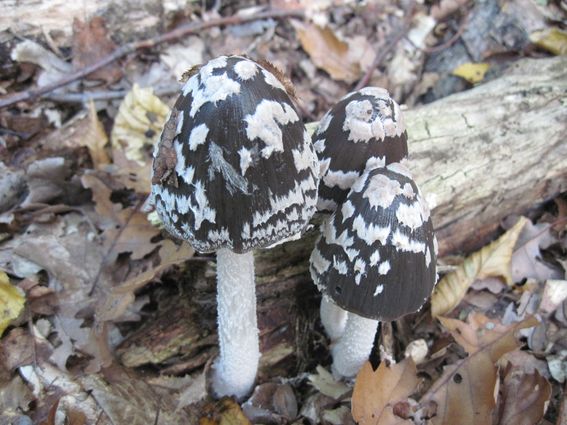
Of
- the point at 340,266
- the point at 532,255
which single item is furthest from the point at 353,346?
the point at 532,255

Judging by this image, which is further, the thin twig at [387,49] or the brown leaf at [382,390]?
the thin twig at [387,49]

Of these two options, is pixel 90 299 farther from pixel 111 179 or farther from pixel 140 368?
pixel 111 179

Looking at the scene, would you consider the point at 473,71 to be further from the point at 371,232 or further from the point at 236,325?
the point at 236,325

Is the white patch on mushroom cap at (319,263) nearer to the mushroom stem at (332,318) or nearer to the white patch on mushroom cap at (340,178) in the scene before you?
the white patch on mushroom cap at (340,178)

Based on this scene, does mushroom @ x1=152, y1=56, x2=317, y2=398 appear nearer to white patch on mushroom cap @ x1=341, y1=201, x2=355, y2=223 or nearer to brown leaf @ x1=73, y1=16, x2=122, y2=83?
white patch on mushroom cap @ x1=341, y1=201, x2=355, y2=223

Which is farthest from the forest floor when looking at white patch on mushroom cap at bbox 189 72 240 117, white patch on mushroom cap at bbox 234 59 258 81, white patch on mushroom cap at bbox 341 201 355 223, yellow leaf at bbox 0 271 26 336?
white patch on mushroom cap at bbox 189 72 240 117

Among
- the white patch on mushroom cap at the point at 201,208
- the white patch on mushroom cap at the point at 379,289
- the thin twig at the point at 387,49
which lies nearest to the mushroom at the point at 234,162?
the white patch on mushroom cap at the point at 201,208
